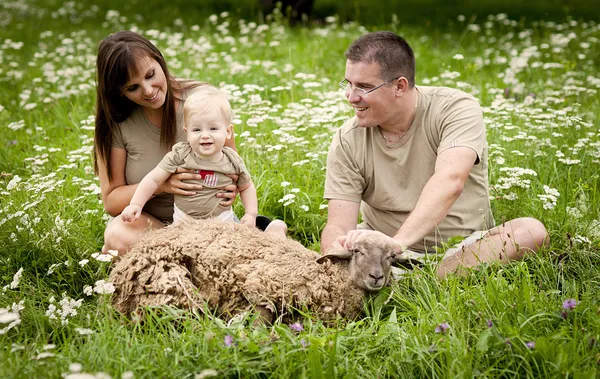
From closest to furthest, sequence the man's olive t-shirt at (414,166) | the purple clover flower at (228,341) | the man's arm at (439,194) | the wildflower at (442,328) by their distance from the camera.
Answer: the purple clover flower at (228,341), the wildflower at (442,328), the man's arm at (439,194), the man's olive t-shirt at (414,166)

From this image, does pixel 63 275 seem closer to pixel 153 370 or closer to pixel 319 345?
pixel 153 370

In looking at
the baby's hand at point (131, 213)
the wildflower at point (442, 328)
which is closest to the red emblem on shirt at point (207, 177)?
the baby's hand at point (131, 213)

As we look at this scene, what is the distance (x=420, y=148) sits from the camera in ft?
13.0

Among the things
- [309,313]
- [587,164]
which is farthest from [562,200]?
[309,313]

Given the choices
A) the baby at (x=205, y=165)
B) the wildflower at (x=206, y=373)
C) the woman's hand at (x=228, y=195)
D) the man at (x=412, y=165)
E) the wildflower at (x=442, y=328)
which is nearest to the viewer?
the wildflower at (x=206, y=373)

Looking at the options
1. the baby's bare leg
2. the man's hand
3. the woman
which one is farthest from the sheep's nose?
the baby's bare leg

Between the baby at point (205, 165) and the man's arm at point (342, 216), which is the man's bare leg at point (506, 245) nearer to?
the man's arm at point (342, 216)

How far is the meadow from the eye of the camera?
8.95 feet

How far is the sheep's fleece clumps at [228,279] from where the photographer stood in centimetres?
325

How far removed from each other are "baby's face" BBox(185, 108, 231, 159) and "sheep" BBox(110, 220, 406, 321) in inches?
24.8

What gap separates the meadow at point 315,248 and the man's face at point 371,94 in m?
0.95

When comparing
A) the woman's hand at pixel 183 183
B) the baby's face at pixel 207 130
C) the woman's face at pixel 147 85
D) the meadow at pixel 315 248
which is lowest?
the meadow at pixel 315 248

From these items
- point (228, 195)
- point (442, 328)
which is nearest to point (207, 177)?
point (228, 195)

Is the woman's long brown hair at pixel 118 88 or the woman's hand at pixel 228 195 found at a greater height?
Result: the woman's long brown hair at pixel 118 88
